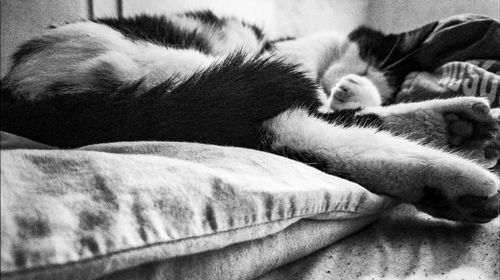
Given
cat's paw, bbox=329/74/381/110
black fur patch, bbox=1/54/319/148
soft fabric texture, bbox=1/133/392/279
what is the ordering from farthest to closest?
cat's paw, bbox=329/74/381/110 → black fur patch, bbox=1/54/319/148 → soft fabric texture, bbox=1/133/392/279

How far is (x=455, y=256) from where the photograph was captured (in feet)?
1.89

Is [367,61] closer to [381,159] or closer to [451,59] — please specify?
[451,59]

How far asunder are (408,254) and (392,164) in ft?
0.62

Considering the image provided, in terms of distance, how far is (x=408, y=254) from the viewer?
58 cm

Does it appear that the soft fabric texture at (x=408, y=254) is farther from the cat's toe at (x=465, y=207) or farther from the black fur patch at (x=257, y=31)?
the black fur patch at (x=257, y=31)

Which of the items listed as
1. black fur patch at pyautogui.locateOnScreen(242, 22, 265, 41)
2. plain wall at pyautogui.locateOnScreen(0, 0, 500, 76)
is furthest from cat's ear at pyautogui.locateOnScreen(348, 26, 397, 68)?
black fur patch at pyautogui.locateOnScreen(242, 22, 265, 41)

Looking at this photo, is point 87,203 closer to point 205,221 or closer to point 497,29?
point 205,221

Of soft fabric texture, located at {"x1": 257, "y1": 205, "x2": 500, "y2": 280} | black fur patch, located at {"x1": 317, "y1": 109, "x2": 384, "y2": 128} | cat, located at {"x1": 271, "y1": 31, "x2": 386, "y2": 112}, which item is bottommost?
cat, located at {"x1": 271, "y1": 31, "x2": 386, "y2": 112}

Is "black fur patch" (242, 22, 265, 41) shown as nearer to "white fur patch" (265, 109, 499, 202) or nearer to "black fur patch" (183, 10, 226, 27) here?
"black fur patch" (183, 10, 226, 27)

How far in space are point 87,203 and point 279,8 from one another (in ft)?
6.19

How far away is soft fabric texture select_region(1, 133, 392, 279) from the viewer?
Answer: 315mm

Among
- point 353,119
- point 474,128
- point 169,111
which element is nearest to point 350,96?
point 353,119

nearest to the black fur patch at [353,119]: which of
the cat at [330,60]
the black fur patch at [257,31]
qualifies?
the cat at [330,60]

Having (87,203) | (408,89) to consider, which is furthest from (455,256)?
(408,89)
